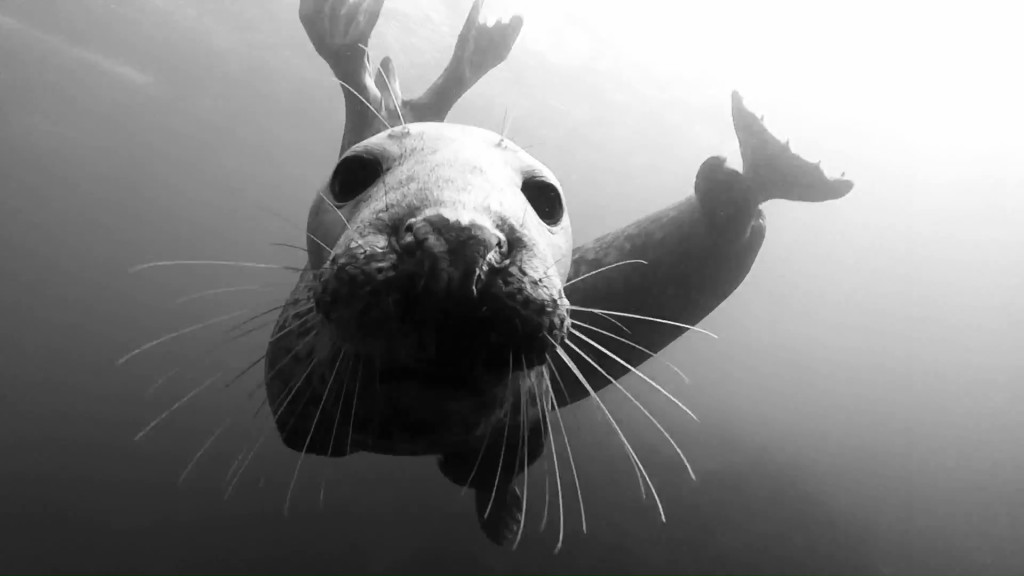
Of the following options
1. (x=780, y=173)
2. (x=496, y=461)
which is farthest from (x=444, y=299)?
(x=780, y=173)

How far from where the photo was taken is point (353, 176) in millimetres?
2305

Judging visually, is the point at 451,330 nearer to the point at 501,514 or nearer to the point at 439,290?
the point at 439,290

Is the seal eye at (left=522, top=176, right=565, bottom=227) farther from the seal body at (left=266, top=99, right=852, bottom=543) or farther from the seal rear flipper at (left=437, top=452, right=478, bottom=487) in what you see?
the seal rear flipper at (left=437, top=452, right=478, bottom=487)

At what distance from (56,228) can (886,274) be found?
80.1 meters

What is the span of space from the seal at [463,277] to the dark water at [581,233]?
448mm

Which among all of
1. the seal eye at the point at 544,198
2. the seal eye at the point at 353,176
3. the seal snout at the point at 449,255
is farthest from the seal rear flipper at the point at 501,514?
the seal snout at the point at 449,255

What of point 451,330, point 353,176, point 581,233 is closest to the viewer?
point 451,330

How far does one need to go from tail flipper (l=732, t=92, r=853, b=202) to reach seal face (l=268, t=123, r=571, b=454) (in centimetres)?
158

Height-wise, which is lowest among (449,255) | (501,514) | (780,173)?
(501,514)

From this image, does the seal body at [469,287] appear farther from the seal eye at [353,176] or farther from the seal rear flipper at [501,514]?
the seal rear flipper at [501,514]

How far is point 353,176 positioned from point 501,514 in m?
2.95

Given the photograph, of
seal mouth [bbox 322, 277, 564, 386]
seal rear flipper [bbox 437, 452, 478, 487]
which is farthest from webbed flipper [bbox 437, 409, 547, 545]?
seal mouth [bbox 322, 277, 564, 386]

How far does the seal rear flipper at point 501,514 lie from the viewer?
413cm

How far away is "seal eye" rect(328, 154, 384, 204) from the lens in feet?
7.47
